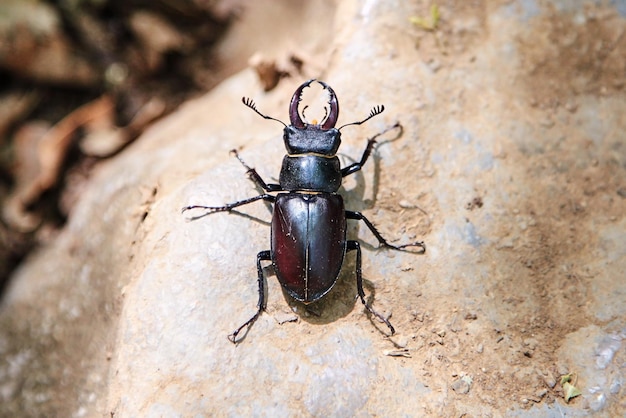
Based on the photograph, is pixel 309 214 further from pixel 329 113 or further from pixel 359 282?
pixel 329 113

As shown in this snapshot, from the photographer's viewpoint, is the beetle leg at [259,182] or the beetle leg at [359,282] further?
the beetle leg at [259,182]

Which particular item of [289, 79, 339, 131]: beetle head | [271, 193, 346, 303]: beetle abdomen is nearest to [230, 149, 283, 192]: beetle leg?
[271, 193, 346, 303]: beetle abdomen

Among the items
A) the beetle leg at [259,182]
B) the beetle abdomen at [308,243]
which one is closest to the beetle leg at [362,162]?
the beetle abdomen at [308,243]

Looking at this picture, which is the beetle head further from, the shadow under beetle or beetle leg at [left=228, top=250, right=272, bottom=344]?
beetle leg at [left=228, top=250, right=272, bottom=344]

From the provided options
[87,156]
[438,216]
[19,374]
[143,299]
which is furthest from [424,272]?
[87,156]

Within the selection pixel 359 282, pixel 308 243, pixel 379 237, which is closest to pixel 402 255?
pixel 379 237

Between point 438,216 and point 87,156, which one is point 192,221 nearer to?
point 438,216

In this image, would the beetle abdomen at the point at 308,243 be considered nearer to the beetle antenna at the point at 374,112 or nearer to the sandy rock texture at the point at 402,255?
the sandy rock texture at the point at 402,255
